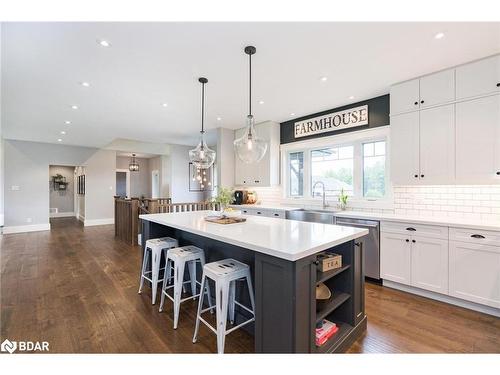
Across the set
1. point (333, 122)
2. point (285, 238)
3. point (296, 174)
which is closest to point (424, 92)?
point (333, 122)

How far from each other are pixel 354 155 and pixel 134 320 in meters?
3.75

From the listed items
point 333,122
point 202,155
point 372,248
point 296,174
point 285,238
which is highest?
point 333,122

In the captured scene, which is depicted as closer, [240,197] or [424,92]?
[424,92]

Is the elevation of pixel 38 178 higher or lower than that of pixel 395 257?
higher

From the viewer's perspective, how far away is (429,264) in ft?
8.82

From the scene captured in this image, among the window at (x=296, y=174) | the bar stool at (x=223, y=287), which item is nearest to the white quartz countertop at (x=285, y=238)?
the bar stool at (x=223, y=287)

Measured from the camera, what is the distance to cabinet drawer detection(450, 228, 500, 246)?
2300 millimetres

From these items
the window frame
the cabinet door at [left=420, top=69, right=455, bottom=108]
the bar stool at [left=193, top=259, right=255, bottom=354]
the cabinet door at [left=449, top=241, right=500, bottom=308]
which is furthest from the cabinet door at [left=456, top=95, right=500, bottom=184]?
the bar stool at [left=193, top=259, right=255, bottom=354]

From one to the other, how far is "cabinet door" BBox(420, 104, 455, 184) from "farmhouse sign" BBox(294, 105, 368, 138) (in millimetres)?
959

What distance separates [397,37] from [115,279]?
4.30 m

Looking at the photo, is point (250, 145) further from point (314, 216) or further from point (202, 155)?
point (314, 216)

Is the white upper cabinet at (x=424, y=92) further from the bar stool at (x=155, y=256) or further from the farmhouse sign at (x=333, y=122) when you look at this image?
the bar stool at (x=155, y=256)

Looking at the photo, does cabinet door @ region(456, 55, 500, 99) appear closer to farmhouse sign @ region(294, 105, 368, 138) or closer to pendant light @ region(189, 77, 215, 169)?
farmhouse sign @ region(294, 105, 368, 138)
